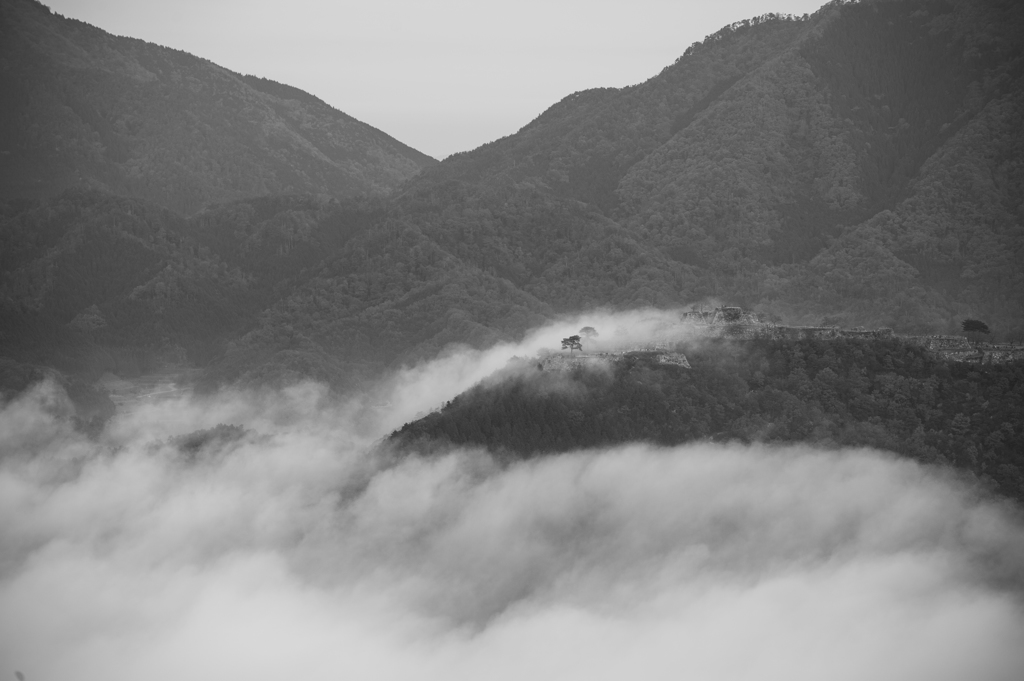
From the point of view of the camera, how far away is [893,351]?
315 feet

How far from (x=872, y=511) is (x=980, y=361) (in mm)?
14592

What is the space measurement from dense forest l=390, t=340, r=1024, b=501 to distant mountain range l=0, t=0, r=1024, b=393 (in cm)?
3893

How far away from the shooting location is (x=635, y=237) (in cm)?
17562

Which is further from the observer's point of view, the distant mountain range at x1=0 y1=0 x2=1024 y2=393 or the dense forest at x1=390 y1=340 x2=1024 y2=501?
the distant mountain range at x1=0 y1=0 x2=1024 y2=393

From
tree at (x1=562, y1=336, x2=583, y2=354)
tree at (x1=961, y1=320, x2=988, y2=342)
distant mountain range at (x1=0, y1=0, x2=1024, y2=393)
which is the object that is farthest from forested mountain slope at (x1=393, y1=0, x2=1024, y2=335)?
tree at (x1=562, y1=336, x2=583, y2=354)

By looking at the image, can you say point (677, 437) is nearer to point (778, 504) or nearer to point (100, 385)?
point (778, 504)

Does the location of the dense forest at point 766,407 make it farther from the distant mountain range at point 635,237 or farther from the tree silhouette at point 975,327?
the distant mountain range at point 635,237

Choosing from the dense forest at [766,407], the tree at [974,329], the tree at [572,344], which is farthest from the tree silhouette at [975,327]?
the tree at [572,344]

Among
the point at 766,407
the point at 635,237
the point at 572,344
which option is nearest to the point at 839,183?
the point at 635,237

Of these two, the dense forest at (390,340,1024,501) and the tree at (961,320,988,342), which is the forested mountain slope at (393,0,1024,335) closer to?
the tree at (961,320,988,342)

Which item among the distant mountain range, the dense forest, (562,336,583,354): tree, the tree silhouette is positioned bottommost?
the dense forest

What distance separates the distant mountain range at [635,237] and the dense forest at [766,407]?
38.9 meters

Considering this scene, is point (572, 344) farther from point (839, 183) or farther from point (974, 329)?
point (839, 183)

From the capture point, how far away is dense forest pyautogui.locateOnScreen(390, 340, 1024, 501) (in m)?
88.9
